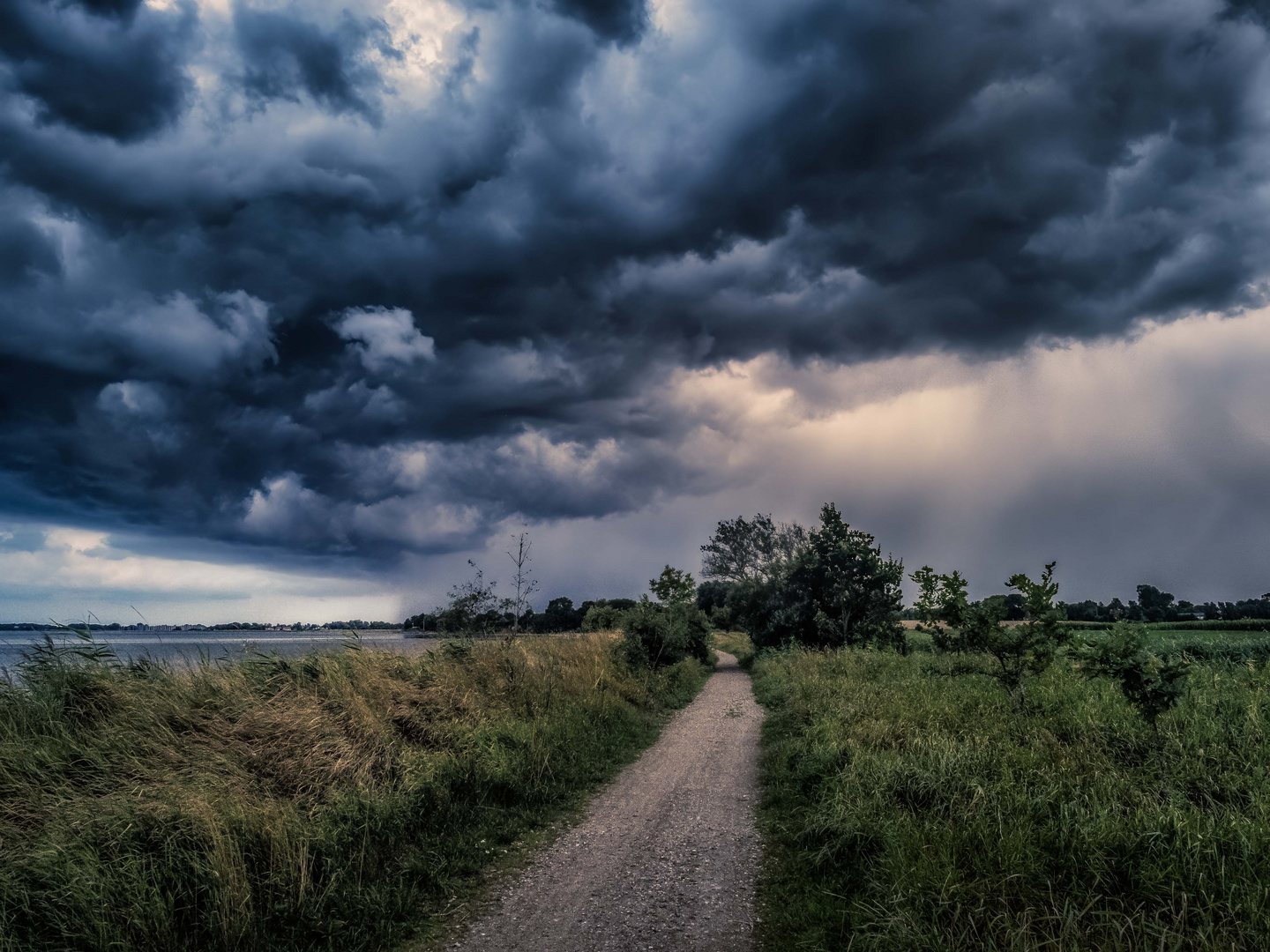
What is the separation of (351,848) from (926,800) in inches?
246

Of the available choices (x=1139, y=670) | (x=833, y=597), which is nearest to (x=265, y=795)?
(x=1139, y=670)

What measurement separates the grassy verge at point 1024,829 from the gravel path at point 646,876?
413 mm

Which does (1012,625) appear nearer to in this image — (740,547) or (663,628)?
(663,628)

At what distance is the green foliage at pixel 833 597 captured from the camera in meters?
25.7

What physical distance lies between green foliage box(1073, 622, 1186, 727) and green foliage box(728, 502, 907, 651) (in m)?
16.1

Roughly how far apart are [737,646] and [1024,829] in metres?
38.8

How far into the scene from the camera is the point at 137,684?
8.30 metres

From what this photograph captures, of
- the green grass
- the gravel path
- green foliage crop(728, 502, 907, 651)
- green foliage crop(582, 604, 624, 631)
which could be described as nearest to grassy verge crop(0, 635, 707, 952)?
the gravel path

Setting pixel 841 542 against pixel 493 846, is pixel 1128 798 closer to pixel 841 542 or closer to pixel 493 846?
pixel 493 846

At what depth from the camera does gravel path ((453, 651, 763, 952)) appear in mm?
5062

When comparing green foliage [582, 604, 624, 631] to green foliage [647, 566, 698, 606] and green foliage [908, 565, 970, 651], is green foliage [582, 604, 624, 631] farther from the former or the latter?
green foliage [908, 565, 970, 651]

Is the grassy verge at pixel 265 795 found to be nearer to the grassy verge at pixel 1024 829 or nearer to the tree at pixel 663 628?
the grassy verge at pixel 1024 829

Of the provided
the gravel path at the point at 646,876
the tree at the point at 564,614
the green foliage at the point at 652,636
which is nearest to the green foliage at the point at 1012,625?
the gravel path at the point at 646,876

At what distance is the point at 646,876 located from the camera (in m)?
6.18
